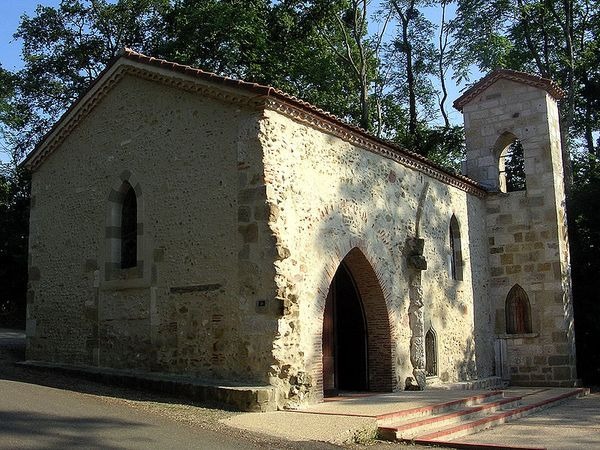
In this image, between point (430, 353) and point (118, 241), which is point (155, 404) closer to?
point (118, 241)

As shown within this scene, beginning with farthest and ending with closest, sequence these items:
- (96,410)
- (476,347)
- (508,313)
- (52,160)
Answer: (508,313)
(476,347)
(52,160)
(96,410)

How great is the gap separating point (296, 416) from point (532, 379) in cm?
997

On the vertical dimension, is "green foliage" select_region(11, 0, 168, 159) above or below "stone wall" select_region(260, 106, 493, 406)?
above

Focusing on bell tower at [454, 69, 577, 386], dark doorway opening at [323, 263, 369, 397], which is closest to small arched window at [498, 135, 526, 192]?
bell tower at [454, 69, 577, 386]

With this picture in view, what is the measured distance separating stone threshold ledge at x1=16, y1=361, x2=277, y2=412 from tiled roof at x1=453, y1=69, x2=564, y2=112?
40.6ft

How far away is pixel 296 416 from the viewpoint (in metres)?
9.15

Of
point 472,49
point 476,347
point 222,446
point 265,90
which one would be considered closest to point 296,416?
point 222,446

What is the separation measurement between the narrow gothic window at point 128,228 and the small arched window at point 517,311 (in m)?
10.1

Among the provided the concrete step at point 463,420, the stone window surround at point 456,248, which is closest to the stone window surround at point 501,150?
the stone window surround at point 456,248

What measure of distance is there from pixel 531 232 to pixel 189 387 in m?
11.0

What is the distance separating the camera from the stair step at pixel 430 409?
29.5 ft

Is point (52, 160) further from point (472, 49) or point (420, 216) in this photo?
point (472, 49)

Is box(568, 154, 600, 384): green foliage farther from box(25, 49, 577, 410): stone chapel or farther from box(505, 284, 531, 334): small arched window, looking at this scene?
box(505, 284, 531, 334): small arched window

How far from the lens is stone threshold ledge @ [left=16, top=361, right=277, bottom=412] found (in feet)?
31.1
